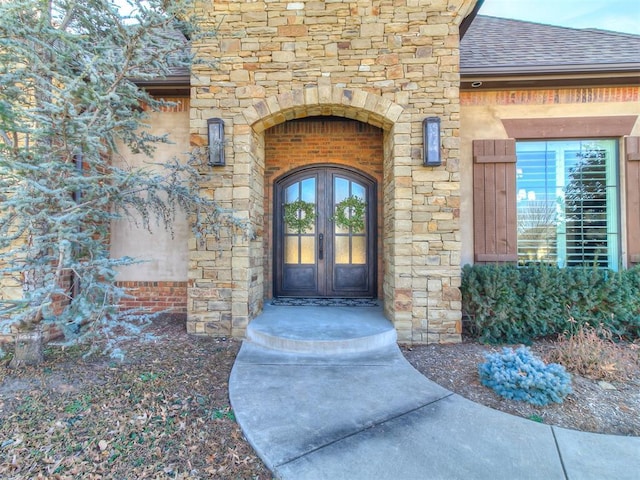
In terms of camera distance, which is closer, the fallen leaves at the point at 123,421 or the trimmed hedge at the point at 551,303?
the fallen leaves at the point at 123,421

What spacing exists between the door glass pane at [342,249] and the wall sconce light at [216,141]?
8.11ft

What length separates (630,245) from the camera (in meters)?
4.61

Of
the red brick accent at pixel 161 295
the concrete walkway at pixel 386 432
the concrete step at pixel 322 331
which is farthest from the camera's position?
the red brick accent at pixel 161 295

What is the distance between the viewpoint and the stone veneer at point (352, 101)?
4012 millimetres

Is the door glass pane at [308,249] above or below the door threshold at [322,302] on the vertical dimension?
above

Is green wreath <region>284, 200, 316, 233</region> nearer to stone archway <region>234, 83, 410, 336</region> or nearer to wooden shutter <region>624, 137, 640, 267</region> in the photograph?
stone archway <region>234, 83, 410, 336</region>

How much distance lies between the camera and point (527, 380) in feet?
8.59

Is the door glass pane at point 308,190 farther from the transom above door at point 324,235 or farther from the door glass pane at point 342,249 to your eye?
the door glass pane at point 342,249

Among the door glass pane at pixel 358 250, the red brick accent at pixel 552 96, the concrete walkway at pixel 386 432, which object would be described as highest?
the red brick accent at pixel 552 96

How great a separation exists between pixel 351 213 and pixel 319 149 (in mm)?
1229

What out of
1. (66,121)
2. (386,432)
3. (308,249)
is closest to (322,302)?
(308,249)

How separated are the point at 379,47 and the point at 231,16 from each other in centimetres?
188

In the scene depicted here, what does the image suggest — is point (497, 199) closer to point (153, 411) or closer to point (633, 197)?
point (633, 197)

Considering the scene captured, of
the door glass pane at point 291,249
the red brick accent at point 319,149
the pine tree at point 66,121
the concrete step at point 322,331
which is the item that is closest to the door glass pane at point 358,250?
the red brick accent at point 319,149
